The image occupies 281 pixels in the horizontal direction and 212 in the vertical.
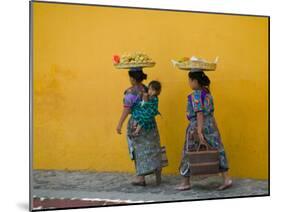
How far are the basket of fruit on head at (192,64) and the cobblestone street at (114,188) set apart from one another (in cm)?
116

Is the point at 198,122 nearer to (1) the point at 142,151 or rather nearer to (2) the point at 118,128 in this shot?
(1) the point at 142,151

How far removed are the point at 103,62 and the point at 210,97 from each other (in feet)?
3.87

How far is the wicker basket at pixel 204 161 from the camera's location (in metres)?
5.68

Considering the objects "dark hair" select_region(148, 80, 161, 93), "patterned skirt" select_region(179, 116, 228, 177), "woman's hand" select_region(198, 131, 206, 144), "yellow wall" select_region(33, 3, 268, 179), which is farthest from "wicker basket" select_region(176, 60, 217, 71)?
"woman's hand" select_region(198, 131, 206, 144)

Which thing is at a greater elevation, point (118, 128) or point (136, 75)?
point (136, 75)

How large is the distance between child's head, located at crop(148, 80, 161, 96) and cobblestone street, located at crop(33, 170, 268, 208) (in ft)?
2.82

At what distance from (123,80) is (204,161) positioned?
1176mm

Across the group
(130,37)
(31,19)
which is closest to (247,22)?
(130,37)

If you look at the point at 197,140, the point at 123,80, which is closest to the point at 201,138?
the point at 197,140

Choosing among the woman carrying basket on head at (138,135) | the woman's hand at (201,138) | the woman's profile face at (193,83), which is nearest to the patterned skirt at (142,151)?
the woman carrying basket on head at (138,135)

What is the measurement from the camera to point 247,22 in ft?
20.3

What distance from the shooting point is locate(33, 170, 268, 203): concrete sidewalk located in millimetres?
5387

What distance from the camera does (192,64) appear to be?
576cm

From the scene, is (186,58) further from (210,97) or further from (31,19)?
(31,19)
